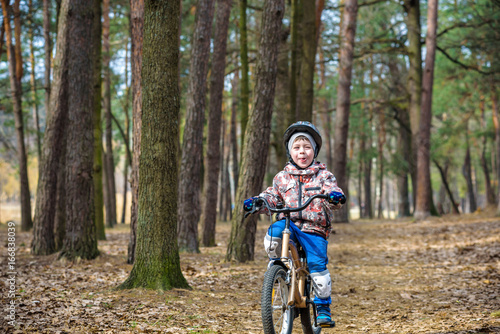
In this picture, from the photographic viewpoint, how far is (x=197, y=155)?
11.9 metres

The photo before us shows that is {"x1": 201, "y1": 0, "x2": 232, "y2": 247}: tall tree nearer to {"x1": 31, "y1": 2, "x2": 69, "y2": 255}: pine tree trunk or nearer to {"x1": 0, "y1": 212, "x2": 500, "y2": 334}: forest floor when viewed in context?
{"x1": 0, "y1": 212, "x2": 500, "y2": 334}: forest floor

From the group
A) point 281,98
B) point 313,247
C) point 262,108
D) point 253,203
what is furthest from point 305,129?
point 281,98

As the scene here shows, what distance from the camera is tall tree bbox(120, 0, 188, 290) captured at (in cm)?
677

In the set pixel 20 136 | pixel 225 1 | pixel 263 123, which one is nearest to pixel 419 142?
pixel 225 1

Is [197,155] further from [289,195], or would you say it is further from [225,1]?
[289,195]

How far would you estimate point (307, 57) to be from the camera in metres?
14.5

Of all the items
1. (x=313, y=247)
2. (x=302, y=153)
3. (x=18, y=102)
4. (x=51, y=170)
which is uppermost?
(x=18, y=102)

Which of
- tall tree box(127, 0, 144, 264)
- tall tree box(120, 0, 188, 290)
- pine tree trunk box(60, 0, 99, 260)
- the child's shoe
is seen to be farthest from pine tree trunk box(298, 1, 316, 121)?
the child's shoe

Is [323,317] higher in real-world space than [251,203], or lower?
lower

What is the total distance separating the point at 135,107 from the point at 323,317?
6.43 metres

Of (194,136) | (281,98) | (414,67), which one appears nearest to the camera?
(194,136)

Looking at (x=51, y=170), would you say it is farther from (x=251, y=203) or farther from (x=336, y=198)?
(x=336, y=198)

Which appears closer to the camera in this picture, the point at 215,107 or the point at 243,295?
the point at 243,295

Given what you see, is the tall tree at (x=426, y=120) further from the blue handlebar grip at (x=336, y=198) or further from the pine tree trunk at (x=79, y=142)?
the blue handlebar grip at (x=336, y=198)
